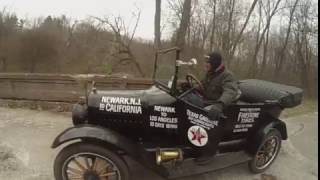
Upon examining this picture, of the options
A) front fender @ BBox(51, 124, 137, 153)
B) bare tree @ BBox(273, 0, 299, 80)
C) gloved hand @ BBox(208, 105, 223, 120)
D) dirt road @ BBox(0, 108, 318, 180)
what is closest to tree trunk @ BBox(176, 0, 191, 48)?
dirt road @ BBox(0, 108, 318, 180)

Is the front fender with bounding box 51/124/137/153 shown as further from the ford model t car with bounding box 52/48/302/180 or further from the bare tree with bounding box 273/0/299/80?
the bare tree with bounding box 273/0/299/80

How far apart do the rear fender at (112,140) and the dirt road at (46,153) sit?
0.67 meters

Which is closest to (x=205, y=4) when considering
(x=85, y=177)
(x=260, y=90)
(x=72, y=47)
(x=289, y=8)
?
(x=289, y=8)

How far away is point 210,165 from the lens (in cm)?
546

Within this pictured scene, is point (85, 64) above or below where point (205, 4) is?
below

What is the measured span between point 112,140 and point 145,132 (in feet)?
1.58

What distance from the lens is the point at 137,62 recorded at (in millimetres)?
17547

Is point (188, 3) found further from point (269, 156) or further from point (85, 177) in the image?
point (85, 177)

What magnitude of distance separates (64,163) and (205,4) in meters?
15.3

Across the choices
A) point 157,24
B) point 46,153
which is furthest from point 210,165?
point 157,24

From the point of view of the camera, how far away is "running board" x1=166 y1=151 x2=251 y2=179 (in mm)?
5130

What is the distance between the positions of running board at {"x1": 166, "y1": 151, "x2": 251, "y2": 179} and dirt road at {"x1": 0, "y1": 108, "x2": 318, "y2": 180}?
1.03 feet

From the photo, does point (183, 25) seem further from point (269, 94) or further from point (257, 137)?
point (257, 137)

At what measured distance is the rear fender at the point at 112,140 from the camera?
4781 mm
